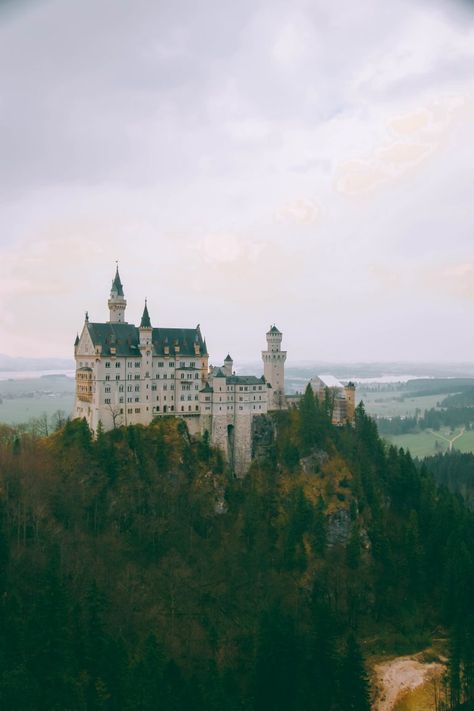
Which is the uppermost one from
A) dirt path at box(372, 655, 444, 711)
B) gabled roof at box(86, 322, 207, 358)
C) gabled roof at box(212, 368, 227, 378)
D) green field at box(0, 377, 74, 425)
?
gabled roof at box(86, 322, 207, 358)

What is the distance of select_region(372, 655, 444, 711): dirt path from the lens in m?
51.3

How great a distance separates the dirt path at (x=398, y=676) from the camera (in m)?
51.3

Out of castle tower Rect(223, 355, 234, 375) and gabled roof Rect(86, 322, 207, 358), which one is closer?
gabled roof Rect(86, 322, 207, 358)

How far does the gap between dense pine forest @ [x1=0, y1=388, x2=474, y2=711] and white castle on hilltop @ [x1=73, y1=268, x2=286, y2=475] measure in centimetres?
261

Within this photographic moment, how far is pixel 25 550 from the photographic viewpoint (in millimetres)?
50656

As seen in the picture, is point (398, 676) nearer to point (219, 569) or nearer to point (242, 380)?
point (219, 569)

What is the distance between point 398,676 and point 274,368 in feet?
112

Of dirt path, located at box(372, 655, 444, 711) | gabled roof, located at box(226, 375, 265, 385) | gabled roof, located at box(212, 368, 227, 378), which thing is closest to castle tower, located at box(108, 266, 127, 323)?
gabled roof, located at box(212, 368, 227, 378)

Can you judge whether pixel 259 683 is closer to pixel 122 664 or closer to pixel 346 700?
pixel 346 700

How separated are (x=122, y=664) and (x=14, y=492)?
60.7 ft

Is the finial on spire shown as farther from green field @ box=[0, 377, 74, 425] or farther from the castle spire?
green field @ box=[0, 377, 74, 425]

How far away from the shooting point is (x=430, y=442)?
15212 centimetres

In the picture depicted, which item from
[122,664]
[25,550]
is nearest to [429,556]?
[122,664]

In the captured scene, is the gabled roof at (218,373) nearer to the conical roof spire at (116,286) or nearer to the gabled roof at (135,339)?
the gabled roof at (135,339)
